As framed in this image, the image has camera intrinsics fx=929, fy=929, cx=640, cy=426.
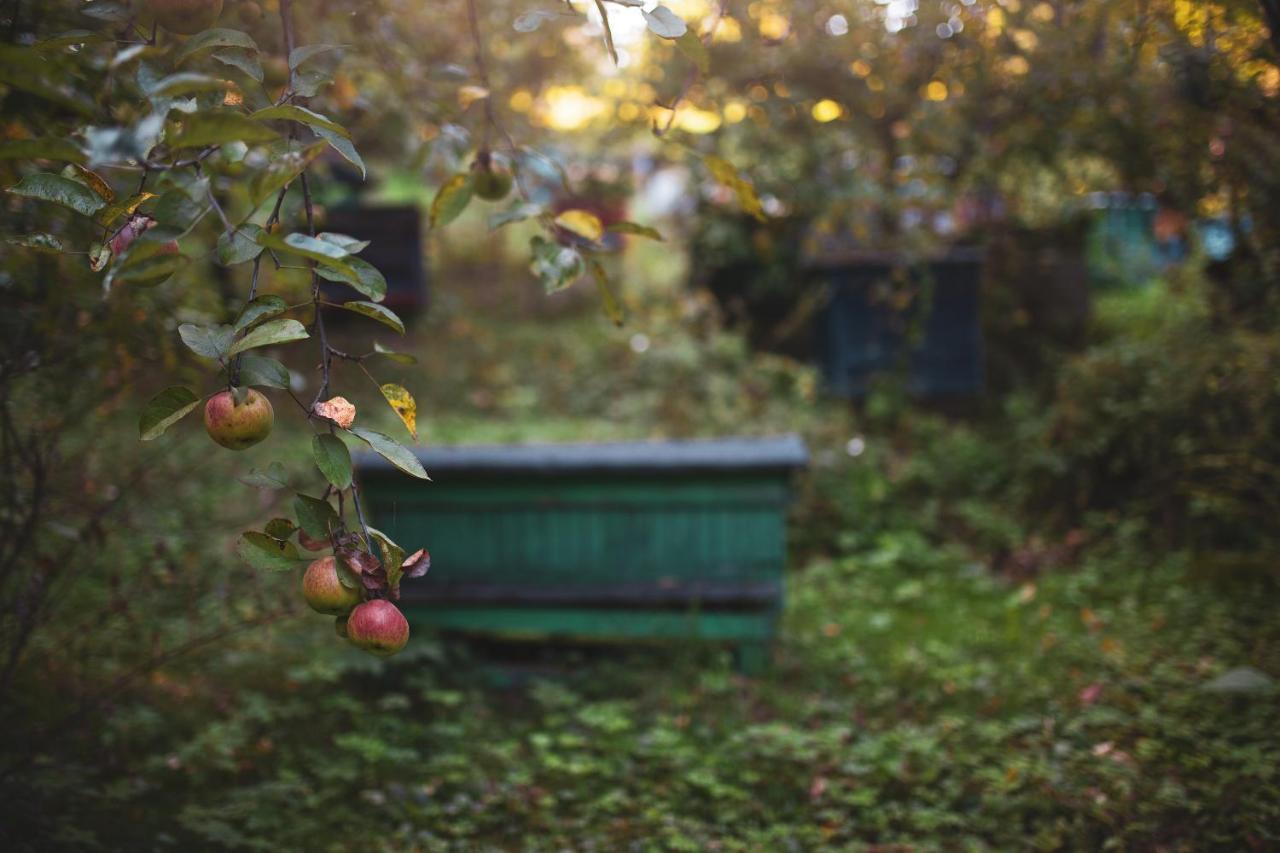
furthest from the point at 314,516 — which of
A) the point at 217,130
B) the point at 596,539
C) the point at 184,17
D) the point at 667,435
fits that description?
the point at 667,435

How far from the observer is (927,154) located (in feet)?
A: 18.4

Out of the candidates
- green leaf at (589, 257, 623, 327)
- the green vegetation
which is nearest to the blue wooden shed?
the green vegetation

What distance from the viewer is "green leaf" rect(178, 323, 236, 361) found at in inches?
53.5

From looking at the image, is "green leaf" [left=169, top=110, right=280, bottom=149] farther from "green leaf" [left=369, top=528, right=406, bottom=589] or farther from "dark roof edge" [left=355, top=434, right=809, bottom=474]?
"dark roof edge" [left=355, top=434, right=809, bottom=474]

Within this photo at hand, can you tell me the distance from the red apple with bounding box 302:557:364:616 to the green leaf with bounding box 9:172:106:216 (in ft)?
2.20

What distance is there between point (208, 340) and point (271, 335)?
142 millimetres

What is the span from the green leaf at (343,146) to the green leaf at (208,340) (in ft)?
1.06

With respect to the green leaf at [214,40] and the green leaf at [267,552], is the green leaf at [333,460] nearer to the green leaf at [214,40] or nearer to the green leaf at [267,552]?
the green leaf at [267,552]

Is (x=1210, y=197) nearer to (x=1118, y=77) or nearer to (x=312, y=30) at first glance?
(x=1118, y=77)

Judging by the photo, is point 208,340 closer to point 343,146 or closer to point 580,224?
point 343,146

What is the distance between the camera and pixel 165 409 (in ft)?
4.61

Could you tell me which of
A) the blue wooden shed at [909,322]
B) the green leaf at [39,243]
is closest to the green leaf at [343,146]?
the green leaf at [39,243]

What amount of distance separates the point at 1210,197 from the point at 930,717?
9.63ft

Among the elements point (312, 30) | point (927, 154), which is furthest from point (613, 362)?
point (312, 30)
